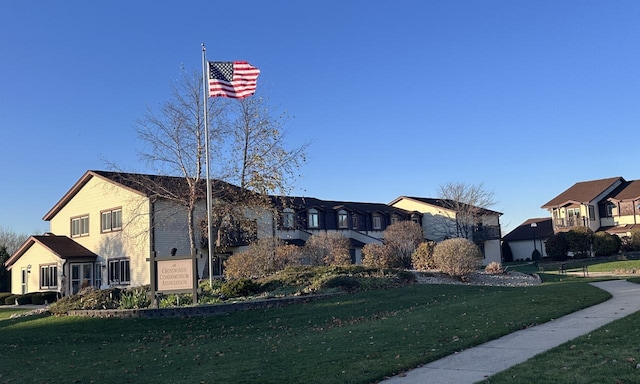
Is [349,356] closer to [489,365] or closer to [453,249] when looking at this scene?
[489,365]

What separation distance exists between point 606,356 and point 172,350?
872 centimetres

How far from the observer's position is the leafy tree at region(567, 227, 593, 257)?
48500mm

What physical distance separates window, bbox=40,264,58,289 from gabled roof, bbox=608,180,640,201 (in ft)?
168

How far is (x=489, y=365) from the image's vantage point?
26.6 feet

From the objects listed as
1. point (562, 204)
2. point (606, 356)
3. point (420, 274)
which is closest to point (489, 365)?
point (606, 356)

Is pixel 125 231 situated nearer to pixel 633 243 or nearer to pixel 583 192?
pixel 633 243

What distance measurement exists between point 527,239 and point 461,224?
44.4 ft

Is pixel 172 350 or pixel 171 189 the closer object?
pixel 172 350

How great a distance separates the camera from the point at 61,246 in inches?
1511

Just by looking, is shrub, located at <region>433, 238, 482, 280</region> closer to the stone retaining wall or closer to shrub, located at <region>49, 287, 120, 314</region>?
the stone retaining wall

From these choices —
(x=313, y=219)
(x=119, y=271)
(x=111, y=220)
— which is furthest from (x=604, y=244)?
(x=111, y=220)

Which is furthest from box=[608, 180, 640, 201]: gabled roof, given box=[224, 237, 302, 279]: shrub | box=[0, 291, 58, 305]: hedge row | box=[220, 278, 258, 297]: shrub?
box=[0, 291, 58, 305]: hedge row

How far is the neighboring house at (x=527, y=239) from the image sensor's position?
63.0 m

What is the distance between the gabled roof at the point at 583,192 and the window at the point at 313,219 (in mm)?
28641
